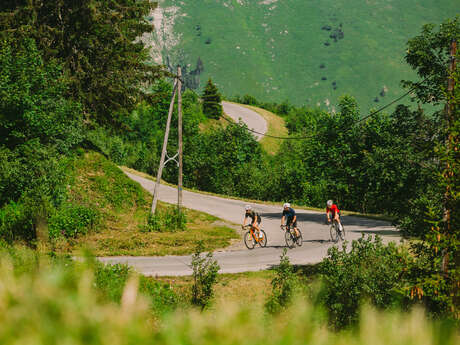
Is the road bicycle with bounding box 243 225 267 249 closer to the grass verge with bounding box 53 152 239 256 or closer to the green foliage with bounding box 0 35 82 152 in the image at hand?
the grass verge with bounding box 53 152 239 256

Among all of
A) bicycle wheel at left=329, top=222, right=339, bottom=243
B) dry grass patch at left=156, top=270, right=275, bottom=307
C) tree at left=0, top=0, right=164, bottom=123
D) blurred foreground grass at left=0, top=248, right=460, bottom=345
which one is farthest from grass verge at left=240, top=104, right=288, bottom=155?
blurred foreground grass at left=0, top=248, right=460, bottom=345

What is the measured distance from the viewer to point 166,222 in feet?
81.2

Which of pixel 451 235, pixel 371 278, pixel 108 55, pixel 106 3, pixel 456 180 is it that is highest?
pixel 106 3

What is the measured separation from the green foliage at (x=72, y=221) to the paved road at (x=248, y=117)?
219 feet

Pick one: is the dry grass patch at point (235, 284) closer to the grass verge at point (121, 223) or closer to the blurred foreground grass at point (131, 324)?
the grass verge at point (121, 223)

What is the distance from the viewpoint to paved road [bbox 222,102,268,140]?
90.9 metres

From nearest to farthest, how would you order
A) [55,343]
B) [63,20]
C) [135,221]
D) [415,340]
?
[55,343] → [415,340] → [135,221] → [63,20]

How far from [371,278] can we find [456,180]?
373 centimetres

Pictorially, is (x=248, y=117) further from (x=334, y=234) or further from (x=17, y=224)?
(x=17, y=224)

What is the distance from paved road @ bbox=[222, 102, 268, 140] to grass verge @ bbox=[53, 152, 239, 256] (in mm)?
60175

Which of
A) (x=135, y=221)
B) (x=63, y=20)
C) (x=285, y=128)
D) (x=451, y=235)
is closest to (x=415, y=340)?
(x=451, y=235)

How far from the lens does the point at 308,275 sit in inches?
629

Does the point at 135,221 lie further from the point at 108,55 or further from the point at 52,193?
the point at 108,55

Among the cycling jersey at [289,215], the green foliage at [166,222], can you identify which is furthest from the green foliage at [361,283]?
the green foliage at [166,222]
